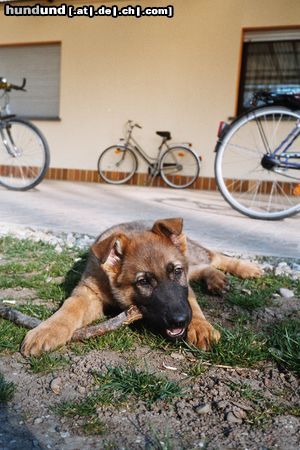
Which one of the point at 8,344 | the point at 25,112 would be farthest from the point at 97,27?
the point at 8,344

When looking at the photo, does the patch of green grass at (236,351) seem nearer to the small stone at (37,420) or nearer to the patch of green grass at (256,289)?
the patch of green grass at (256,289)

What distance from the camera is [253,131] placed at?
8.30 metres

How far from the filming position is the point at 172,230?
7.44 ft

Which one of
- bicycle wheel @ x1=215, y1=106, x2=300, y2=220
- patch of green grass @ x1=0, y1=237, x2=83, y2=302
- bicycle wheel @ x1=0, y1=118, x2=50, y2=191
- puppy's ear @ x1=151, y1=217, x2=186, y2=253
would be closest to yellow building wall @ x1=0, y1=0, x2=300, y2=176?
bicycle wheel @ x1=215, y1=106, x2=300, y2=220

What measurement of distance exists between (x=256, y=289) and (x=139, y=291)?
926mm

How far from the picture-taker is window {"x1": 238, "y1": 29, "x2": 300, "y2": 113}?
8258 mm

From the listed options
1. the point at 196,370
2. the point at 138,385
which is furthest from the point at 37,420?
the point at 196,370

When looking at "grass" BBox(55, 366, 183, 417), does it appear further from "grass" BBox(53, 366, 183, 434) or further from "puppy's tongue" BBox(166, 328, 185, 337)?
"puppy's tongue" BBox(166, 328, 185, 337)

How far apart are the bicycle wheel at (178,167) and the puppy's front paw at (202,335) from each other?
698cm

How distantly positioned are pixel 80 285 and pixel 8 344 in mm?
569

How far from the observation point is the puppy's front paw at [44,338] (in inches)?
71.2

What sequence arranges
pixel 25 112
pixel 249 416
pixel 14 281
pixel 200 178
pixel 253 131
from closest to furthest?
1. pixel 249 416
2. pixel 14 281
3. pixel 253 131
4. pixel 200 178
5. pixel 25 112

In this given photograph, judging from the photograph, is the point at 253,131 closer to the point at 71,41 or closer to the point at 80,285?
the point at 71,41

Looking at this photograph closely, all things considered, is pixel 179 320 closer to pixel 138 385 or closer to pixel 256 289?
pixel 138 385
